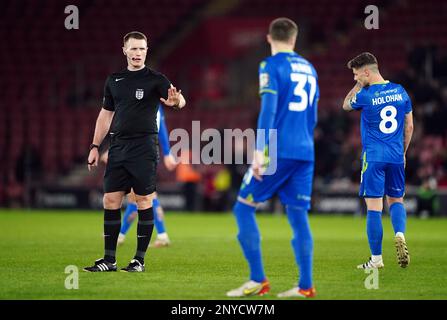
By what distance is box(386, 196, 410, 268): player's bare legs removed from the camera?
1005 centimetres

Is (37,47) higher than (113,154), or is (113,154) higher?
(37,47)

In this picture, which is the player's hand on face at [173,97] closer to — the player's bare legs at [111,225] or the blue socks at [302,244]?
the player's bare legs at [111,225]

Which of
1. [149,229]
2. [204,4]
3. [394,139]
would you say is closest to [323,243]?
[394,139]

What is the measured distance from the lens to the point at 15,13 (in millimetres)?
31734

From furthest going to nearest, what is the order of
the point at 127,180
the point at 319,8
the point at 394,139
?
the point at 319,8 → the point at 394,139 → the point at 127,180

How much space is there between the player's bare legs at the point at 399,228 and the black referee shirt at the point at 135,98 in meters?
2.90

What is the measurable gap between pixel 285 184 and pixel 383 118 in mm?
3003

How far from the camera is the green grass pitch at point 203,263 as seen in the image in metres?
8.05

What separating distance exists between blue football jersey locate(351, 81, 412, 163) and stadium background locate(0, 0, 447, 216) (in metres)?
11.1

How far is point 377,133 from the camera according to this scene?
10383 millimetres

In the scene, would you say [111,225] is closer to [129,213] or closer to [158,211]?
[129,213]

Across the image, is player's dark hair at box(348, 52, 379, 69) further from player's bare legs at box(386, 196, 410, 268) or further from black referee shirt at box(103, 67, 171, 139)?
black referee shirt at box(103, 67, 171, 139)
